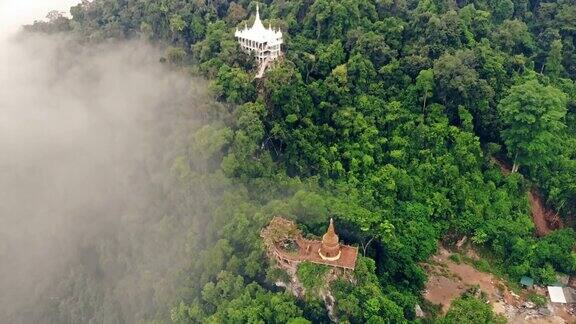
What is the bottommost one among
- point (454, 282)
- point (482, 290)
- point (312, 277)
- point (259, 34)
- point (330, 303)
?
point (482, 290)

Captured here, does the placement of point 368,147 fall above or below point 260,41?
below

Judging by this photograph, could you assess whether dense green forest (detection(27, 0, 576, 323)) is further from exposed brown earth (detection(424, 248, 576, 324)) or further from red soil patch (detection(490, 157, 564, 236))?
exposed brown earth (detection(424, 248, 576, 324))

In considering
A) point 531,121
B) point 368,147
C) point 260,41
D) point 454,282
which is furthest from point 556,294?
point 260,41

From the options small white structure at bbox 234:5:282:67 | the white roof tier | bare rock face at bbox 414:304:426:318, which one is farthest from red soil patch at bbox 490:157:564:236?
the white roof tier

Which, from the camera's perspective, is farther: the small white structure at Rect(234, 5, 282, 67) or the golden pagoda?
the small white structure at Rect(234, 5, 282, 67)

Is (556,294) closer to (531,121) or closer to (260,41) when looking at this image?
(531,121)

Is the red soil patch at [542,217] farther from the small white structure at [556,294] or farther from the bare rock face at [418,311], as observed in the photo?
the bare rock face at [418,311]

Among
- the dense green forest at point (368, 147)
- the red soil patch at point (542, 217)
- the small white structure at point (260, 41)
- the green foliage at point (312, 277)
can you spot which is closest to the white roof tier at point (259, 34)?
the small white structure at point (260, 41)
